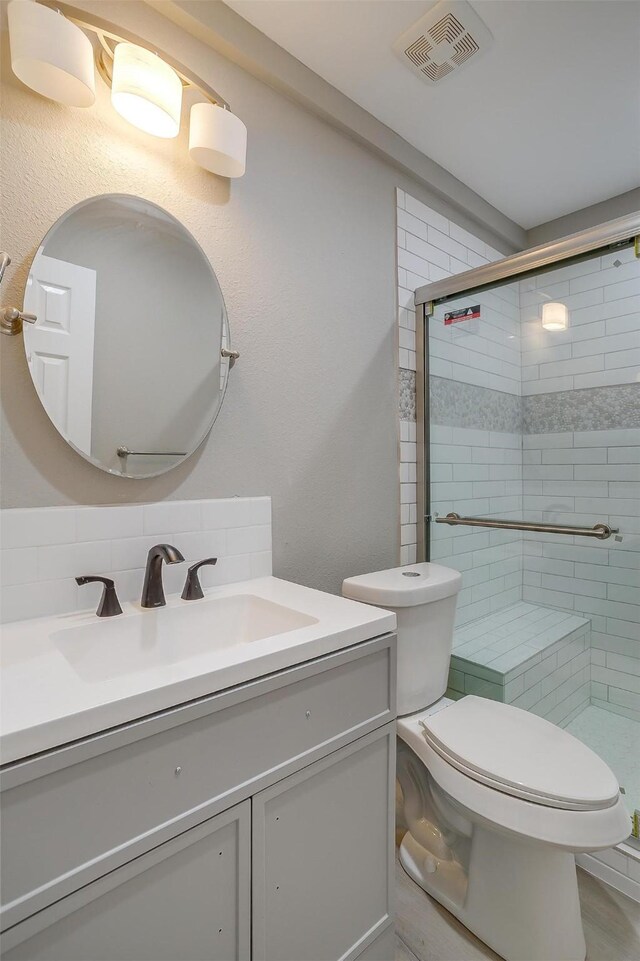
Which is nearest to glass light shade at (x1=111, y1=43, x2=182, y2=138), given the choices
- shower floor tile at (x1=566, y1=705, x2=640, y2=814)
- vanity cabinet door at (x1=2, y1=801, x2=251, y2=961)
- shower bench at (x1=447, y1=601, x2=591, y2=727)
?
vanity cabinet door at (x1=2, y1=801, x2=251, y2=961)

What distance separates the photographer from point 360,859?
102cm

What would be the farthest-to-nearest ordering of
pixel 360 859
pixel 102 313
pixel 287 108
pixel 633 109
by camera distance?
pixel 633 109
pixel 287 108
pixel 102 313
pixel 360 859

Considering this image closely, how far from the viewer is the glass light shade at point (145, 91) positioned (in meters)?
1.10

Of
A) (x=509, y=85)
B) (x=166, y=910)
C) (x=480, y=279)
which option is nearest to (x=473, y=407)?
(x=480, y=279)

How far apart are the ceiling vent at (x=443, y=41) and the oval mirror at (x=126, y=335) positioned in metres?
0.97

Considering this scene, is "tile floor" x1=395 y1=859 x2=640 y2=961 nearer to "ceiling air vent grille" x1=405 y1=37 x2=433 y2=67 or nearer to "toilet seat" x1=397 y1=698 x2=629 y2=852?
"toilet seat" x1=397 y1=698 x2=629 y2=852

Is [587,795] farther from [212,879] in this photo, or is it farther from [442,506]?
[442,506]

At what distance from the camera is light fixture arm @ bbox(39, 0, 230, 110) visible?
105cm

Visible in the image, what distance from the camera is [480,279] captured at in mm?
1826

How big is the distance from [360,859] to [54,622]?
0.85 metres

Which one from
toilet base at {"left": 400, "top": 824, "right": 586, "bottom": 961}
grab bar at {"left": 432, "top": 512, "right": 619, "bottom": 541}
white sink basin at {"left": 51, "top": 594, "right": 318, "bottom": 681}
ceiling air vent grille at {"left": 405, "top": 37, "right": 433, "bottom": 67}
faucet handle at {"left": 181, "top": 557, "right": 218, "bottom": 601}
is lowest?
toilet base at {"left": 400, "top": 824, "right": 586, "bottom": 961}

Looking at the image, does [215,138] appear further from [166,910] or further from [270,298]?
[166,910]

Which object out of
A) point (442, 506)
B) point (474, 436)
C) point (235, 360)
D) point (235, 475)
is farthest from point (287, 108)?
point (442, 506)

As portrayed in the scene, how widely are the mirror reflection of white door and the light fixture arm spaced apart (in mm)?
531
